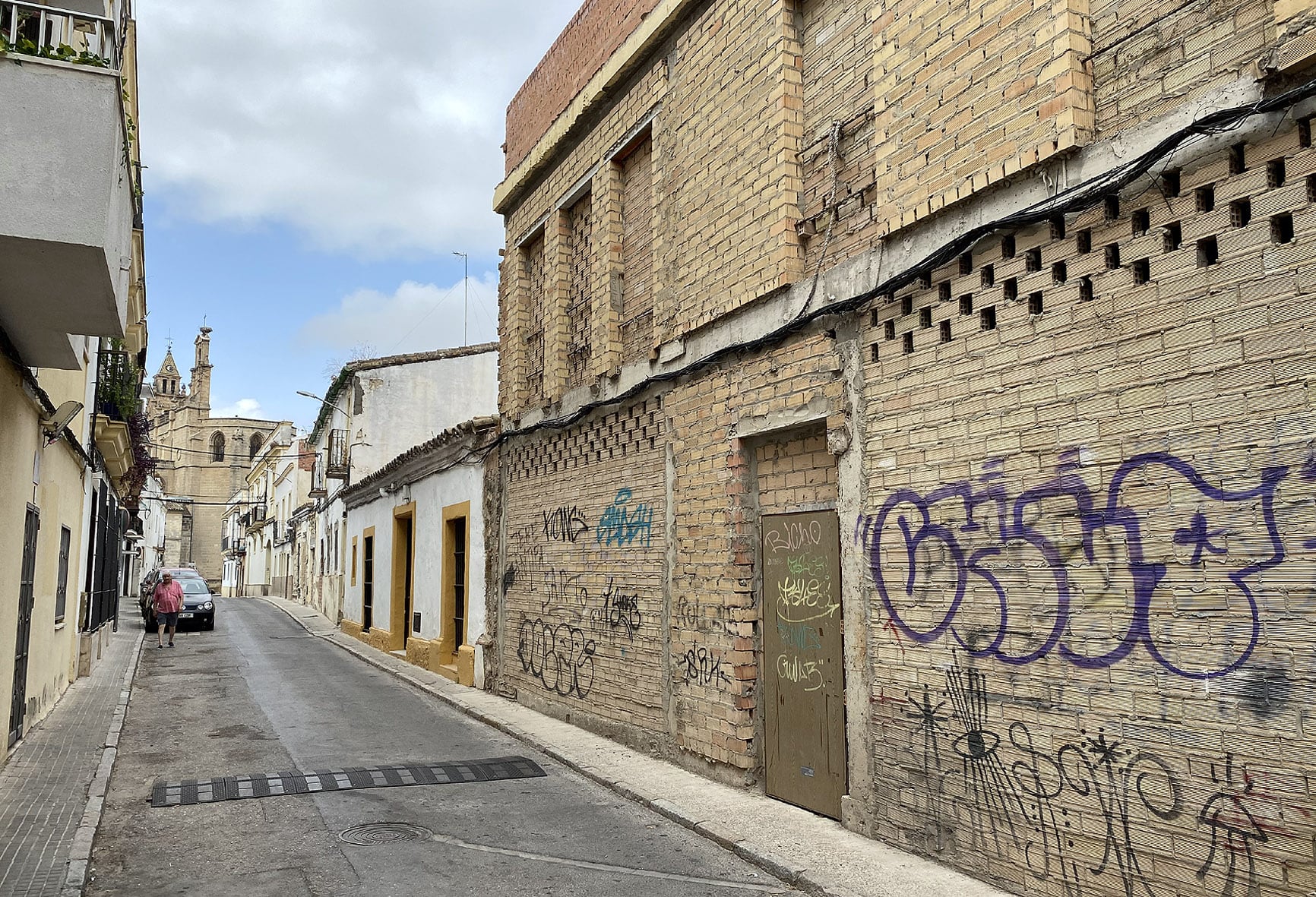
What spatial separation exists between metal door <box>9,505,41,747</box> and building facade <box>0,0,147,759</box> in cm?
2

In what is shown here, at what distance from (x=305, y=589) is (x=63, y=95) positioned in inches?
1236

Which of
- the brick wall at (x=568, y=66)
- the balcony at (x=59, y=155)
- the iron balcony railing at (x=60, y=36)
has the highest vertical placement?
the brick wall at (x=568, y=66)

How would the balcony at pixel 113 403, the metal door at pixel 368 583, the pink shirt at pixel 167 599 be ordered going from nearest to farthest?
the balcony at pixel 113 403
the pink shirt at pixel 167 599
the metal door at pixel 368 583

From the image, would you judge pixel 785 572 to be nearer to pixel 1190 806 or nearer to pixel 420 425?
pixel 1190 806

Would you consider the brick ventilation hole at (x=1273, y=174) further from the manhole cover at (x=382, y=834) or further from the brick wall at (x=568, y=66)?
the brick wall at (x=568, y=66)

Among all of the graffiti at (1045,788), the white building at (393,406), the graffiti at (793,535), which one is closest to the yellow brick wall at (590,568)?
the graffiti at (793,535)

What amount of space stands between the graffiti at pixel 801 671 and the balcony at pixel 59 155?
5.16 metres

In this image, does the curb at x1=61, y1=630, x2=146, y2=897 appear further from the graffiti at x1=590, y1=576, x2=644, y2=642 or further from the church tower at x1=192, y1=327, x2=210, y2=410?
the church tower at x1=192, y1=327, x2=210, y2=410

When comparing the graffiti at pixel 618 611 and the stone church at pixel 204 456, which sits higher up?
the stone church at pixel 204 456

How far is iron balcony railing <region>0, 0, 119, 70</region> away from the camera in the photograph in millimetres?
5172

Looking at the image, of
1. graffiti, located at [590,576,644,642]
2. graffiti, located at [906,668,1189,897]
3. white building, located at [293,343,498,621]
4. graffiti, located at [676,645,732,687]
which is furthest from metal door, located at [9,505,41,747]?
white building, located at [293,343,498,621]

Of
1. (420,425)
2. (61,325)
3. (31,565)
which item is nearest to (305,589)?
(420,425)

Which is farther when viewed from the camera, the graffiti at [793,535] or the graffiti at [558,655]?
the graffiti at [558,655]

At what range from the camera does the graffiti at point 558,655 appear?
978 cm
